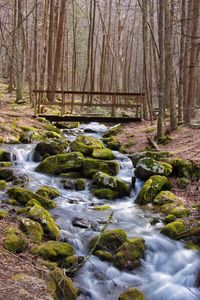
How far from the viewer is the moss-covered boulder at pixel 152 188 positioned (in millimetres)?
9789

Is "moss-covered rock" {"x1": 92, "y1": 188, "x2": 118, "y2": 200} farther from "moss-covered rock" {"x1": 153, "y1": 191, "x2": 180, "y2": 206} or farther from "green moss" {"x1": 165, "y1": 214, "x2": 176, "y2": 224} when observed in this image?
"green moss" {"x1": 165, "y1": 214, "x2": 176, "y2": 224}

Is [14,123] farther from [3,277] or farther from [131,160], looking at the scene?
[3,277]

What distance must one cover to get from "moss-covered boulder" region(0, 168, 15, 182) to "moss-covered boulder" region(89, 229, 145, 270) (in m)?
3.68

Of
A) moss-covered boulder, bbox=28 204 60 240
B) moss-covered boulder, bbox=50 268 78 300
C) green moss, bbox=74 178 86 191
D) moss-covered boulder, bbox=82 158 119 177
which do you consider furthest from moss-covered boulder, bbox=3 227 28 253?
moss-covered boulder, bbox=82 158 119 177

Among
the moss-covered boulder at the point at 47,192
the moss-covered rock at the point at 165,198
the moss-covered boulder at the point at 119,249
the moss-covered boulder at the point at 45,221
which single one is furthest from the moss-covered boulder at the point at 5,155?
the moss-covered boulder at the point at 119,249

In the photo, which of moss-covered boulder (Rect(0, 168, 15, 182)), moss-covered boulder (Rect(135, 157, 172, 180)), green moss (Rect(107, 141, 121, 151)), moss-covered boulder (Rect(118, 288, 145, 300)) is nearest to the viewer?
moss-covered boulder (Rect(118, 288, 145, 300))

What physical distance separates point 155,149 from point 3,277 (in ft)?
30.1

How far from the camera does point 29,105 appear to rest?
2197 cm

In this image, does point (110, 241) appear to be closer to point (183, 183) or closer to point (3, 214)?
point (3, 214)

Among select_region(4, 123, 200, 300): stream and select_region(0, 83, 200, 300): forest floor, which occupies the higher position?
select_region(0, 83, 200, 300): forest floor

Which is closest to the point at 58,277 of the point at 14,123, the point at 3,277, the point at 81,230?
the point at 3,277

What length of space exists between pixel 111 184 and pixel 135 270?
12.5 ft

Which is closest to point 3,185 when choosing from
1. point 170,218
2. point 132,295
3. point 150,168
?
point 170,218

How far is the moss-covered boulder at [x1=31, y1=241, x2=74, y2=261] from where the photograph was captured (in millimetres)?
6211
